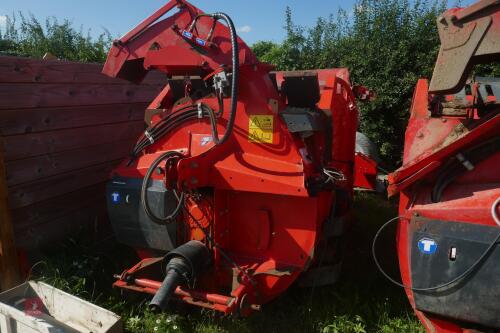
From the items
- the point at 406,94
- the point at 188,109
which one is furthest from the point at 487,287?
the point at 406,94

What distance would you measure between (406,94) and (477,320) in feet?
20.0

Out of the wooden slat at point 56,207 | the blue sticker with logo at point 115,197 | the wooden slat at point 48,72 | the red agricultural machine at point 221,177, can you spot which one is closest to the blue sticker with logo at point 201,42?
the red agricultural machine at point 221,177

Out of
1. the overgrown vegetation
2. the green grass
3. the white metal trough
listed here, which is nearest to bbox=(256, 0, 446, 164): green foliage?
the overgrown vegetation

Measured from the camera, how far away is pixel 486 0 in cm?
174

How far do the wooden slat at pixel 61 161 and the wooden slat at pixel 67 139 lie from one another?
4 centimetres

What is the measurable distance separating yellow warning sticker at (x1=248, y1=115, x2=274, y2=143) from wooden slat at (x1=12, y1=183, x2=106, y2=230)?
1.91 meters

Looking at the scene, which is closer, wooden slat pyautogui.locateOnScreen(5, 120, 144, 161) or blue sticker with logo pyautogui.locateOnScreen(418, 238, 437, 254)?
blue sticker with logo pyautogui.locateOnScreen(418, 238, 437, 254)

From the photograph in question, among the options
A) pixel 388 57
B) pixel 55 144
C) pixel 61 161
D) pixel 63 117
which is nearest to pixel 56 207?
pixel 61 161

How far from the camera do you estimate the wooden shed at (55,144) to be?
3.02 meters

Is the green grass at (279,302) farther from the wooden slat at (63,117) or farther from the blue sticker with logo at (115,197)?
the wooden slat at (63,117)

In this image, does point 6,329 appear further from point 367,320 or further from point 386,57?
point 386,57

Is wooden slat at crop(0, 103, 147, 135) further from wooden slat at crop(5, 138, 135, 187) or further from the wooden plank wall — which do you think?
wooden slat at crop(5, 138, 135, 187)

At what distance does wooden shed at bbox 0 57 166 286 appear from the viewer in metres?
3.02

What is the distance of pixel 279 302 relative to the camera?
121 inches
